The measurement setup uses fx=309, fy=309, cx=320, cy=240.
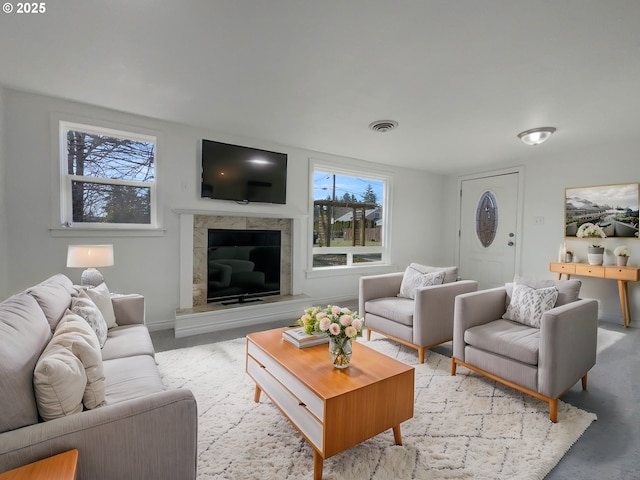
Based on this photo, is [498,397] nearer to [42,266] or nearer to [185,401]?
[185,401]

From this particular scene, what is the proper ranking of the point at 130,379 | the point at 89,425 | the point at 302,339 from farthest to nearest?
1. the point at 302,339
2. the point at 130,379
3. the point at 89,425

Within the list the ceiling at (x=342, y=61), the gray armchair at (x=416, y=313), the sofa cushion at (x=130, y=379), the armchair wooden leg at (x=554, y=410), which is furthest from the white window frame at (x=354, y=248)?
the armchair wooden leg at (x=554, y=410)

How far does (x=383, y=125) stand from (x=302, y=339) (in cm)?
248

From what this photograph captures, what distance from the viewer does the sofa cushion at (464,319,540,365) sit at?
1.98 meters

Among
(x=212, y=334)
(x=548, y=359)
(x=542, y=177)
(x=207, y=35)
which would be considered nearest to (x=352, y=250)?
(x=212, y=334)

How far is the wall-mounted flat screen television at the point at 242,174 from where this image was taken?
3660 millimetres

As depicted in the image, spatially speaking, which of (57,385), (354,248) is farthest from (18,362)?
(354,248)

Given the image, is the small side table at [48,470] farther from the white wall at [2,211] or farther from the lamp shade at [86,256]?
the white wall at [2,211]

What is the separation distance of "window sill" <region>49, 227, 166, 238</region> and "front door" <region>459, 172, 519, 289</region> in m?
4.99

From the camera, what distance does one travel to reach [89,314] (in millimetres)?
1862

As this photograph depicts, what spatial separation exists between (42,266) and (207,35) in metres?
2.61

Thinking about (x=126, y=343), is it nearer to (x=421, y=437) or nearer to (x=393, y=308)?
(x=421, y=437)

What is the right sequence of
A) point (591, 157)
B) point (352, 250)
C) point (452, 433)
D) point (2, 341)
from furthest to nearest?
1. point (352, 250)
2. point (591, 157)
3. point (452, 433)
4. point (2, 341)

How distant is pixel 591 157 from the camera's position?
4.18m
